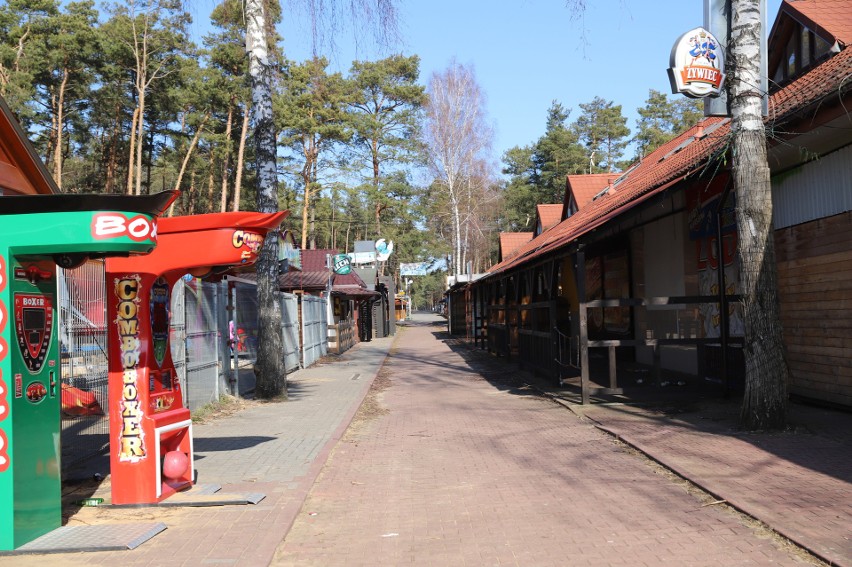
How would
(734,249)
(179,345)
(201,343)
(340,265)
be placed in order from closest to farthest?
1. (179,345)
2. (201,343)
3. (734,249)
4. (340,265)

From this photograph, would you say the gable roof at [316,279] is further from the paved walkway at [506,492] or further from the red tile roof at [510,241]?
the paved walkway at [506,492]

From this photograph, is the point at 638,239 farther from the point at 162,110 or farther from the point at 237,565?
the point at 162,110

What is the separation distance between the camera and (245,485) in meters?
6.88

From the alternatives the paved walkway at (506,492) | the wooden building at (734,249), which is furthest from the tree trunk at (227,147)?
the paved walkway at (506,492)

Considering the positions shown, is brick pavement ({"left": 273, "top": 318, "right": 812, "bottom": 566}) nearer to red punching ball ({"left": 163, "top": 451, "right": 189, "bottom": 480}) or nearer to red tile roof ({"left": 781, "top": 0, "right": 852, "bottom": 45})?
red punching ball ({"left": 163, "top": 451, "right": 189, "bottom": 480})

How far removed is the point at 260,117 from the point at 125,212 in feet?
29.0

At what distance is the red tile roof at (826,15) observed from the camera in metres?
11.4

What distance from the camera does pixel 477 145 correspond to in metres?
40.7

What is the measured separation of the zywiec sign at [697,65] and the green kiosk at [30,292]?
6.60 m

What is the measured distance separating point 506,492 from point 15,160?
25.7ft

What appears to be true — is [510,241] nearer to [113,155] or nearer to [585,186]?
[585,186]

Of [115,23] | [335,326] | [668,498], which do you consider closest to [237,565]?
[668,498]

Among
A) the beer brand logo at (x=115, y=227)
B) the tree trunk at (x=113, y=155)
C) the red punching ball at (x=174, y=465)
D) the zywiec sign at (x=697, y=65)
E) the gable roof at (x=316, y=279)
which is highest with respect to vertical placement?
the tree trunk at (x=113, y=155)

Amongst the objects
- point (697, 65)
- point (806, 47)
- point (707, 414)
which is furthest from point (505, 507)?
point (806, 47)
